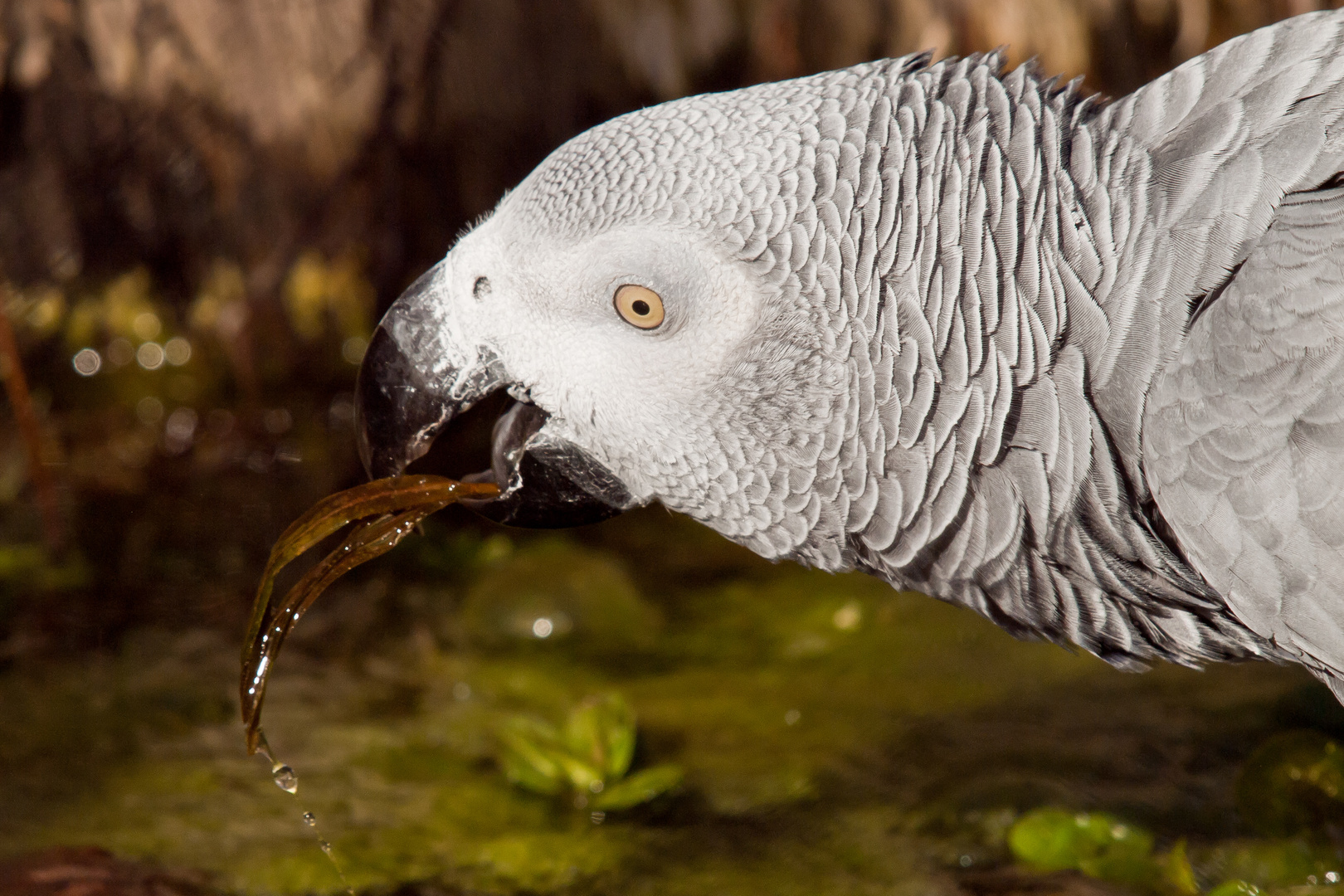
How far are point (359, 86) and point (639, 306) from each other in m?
2.72

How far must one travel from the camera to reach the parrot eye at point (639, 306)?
1455mm

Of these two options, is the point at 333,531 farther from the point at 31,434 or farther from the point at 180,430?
the point at 180,430

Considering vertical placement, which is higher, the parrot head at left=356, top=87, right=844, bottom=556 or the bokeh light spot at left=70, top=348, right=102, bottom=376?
the parrot head at left=356, top=87, right=844, bottom=556

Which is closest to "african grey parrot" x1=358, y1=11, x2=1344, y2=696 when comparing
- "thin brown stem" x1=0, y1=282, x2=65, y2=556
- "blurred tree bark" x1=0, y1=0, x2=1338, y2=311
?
"thin brown stem" x1=0, y1=282, x2=65, y2=556

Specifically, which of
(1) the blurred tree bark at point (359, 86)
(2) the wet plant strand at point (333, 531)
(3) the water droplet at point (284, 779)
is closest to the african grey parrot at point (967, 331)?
(2) the wet plant strand at point (333, 531)

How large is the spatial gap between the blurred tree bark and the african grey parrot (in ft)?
7.27

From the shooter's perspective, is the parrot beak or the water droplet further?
the water droplet

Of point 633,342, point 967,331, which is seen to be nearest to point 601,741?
point 633,342

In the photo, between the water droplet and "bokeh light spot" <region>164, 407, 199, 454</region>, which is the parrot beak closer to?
the water droplet

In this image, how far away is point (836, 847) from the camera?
211 cm

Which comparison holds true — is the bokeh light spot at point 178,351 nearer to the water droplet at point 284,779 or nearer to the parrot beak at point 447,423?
the water droplet at point 284,779

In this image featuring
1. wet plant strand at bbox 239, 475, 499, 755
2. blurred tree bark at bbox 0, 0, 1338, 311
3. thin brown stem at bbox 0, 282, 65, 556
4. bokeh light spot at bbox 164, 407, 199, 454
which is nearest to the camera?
wet plant strand at bbox 239, 475, 499, 755

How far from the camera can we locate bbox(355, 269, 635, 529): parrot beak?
154 centimetres

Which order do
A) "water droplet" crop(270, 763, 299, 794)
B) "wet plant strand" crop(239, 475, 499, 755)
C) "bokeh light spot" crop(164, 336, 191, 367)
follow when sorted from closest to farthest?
1. "wet plant strand" crop(239, 475, 499, 755)
2. "water droplet" crop(270, 763, 299, 794)
3. "bokeh light spot" crop(164, 336, 191, 367)
